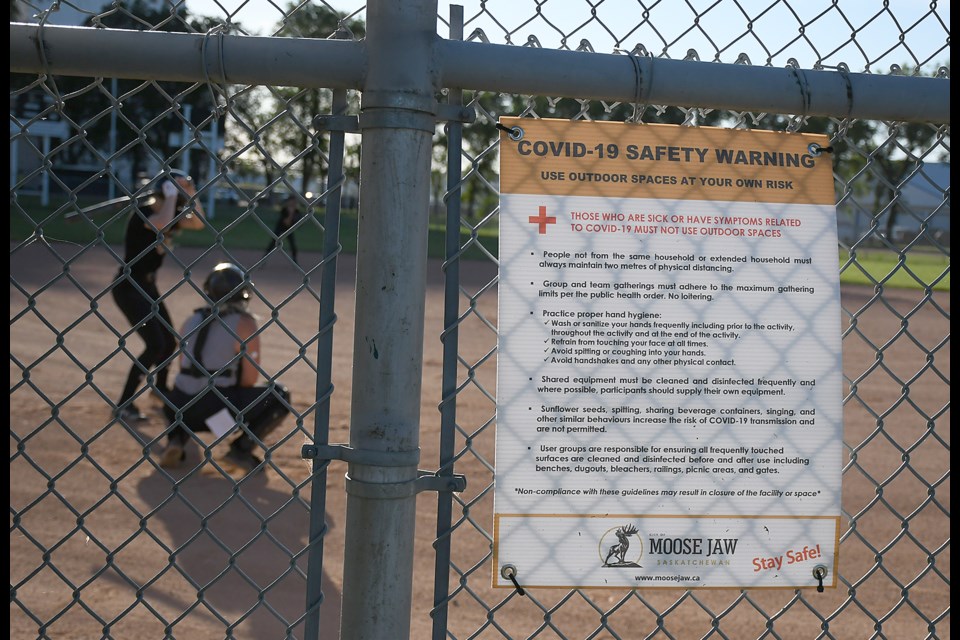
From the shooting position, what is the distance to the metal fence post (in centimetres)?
159

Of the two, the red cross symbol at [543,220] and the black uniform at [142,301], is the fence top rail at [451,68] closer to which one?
the red cross symbol at [543,220]

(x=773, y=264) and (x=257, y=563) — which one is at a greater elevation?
(x=773, y=264)

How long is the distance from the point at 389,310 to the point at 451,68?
44cm

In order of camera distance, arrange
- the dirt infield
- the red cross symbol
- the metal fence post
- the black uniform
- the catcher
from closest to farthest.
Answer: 1. the metal fence post
2. the red cross symbol
3. the dirt infield
4. the catcher
5. the black uniform

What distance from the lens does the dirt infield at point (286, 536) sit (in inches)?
84.0

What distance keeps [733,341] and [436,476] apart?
24.6 inches

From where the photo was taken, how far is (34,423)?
6484 millimetres

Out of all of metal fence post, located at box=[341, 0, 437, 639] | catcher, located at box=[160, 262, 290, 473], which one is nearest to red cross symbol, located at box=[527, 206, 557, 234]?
metal fence post, located at box=[341, 0, 437, 639]

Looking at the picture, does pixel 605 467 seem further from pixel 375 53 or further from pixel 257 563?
pixel 257 563

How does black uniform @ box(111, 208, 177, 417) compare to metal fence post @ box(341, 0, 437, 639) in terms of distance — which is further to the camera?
black uniform @ box(111, 208, 177, 417)

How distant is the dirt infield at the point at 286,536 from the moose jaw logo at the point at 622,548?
17cm

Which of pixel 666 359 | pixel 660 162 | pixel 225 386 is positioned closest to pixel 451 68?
pixel 660 162

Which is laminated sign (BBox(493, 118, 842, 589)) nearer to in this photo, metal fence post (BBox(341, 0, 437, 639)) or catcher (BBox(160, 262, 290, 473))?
metal fence post (BBox(341, 0, 437, 639))

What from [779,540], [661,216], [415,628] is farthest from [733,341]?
[415,628]
